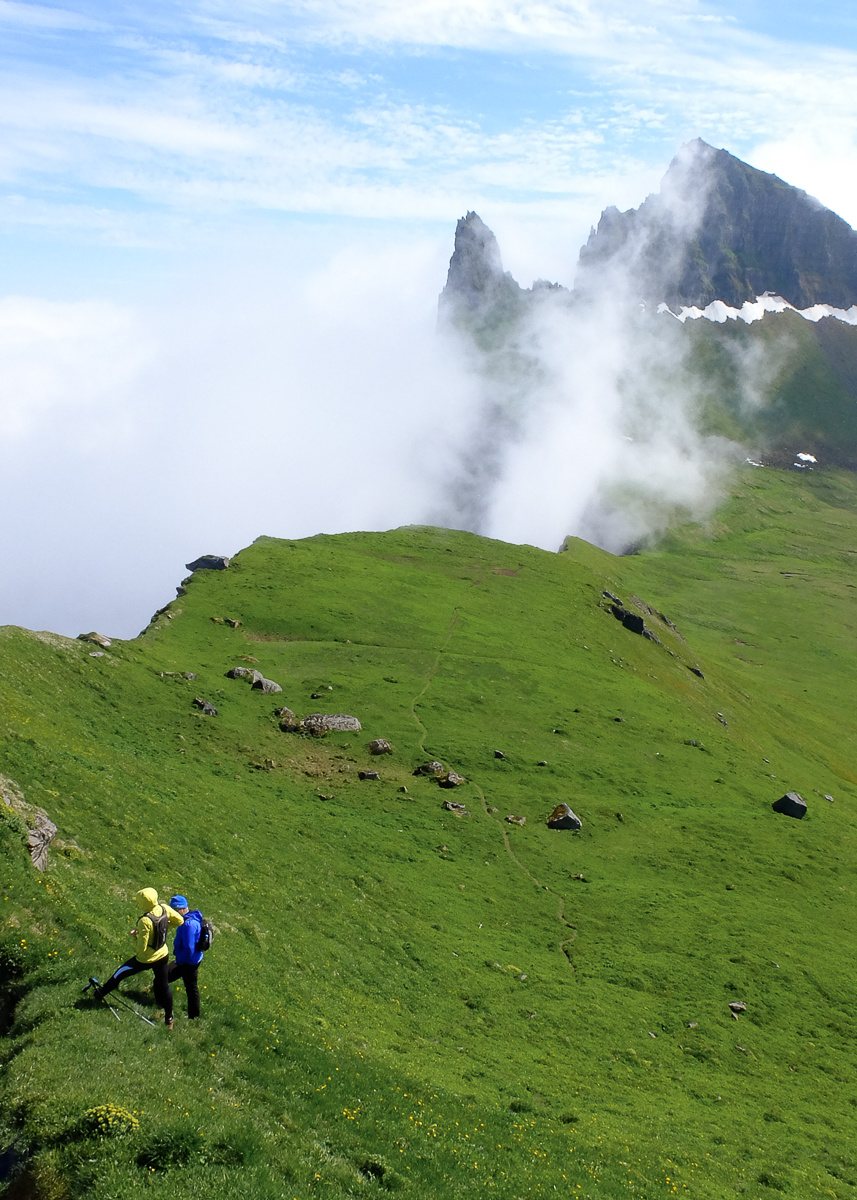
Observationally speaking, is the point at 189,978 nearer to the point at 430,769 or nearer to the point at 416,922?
the point at 416,922

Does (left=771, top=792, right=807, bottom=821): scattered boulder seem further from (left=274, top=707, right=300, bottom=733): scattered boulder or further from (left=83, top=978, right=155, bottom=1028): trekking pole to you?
(left=83, top=978, right=155, bottom=1028): trekking pole

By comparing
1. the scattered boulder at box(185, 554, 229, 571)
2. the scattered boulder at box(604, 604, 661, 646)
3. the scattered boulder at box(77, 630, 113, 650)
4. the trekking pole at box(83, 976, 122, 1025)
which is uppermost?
the trekking pole at box(83, 976, 122, 1025)

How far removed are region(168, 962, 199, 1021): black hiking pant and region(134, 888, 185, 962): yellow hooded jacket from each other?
66 centimetres

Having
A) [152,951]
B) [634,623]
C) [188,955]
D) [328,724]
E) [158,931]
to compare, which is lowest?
[634,623]

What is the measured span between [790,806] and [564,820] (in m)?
28.4

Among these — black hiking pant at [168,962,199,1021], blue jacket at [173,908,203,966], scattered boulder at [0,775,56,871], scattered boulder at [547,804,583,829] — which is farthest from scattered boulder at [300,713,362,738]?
blue jacket at [173,908,203,966]

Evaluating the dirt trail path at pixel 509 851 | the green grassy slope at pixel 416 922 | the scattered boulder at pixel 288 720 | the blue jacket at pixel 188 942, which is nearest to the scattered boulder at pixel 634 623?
the green grassy slope at pixel 416 922

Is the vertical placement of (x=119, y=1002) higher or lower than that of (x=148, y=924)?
lower

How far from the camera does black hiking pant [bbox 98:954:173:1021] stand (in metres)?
21.8

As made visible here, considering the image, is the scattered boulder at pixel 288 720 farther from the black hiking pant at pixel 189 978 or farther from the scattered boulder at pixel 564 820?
the black hiking pant at pixel 189 978

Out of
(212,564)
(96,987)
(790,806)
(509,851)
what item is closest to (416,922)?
(509,851)

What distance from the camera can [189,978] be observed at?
76.4 ft

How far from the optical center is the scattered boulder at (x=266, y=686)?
251 feet

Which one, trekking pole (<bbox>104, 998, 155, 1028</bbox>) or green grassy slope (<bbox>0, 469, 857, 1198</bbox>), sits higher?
Result: trekking pole (<bbox>104, 998, 155, 1028</bbox>)
